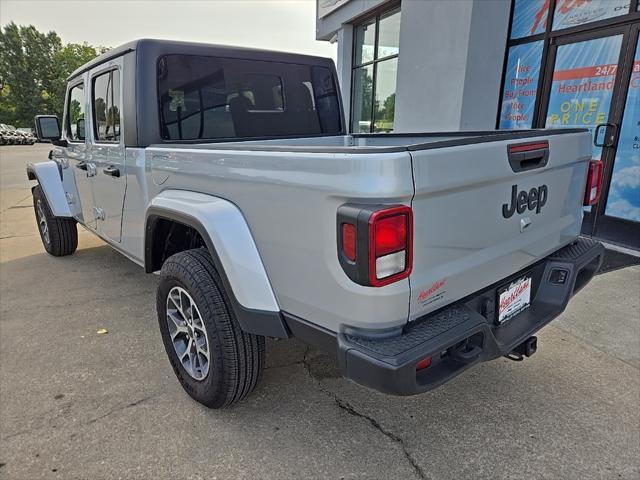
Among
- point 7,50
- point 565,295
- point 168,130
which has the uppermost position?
point 7,50

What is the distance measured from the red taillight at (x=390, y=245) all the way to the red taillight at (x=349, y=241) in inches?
2.9

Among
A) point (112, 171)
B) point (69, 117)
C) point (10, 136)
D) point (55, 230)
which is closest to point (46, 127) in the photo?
point (69, 117)

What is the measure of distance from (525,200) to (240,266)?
134cm

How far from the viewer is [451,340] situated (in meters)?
1.59

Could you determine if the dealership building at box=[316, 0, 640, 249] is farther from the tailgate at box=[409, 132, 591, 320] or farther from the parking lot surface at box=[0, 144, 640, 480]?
the tailgate at box=[409, 132, 591, 320]

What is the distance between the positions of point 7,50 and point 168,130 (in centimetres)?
8294

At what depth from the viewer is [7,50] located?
65812 mm

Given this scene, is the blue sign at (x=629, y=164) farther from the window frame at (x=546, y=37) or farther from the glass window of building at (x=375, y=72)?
the glass window of building at (x=375, y=72)

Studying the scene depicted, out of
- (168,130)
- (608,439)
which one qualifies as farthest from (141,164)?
(608,439)

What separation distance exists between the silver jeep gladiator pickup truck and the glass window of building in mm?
6504

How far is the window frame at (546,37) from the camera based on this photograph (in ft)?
16.4

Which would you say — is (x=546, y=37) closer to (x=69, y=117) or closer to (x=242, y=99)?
(x=242, y=99)

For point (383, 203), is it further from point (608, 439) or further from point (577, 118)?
point (577, 118)

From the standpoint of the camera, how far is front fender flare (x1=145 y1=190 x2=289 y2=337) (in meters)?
1.90
